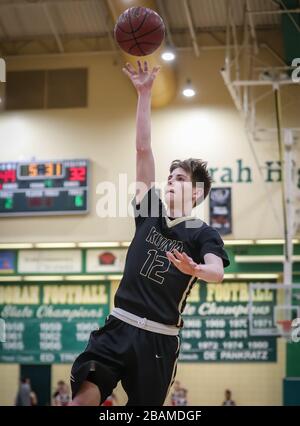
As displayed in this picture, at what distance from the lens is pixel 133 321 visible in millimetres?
4254

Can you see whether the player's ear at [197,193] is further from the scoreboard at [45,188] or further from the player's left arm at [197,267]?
the scoreboard at [45,188]

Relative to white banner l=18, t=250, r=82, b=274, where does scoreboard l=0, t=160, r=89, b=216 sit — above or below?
above

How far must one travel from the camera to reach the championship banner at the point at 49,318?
1661cm

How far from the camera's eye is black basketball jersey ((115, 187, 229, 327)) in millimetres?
4262

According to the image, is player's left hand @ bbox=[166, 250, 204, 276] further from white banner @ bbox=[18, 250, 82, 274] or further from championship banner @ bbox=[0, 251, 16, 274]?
championship banner @ bbox=[0, 251, 16, 274]

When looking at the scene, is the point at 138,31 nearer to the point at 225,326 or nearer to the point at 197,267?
the point at 197,267

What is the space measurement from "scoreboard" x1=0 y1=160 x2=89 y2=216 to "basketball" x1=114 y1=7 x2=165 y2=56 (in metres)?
9.86

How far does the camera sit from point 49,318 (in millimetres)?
16797

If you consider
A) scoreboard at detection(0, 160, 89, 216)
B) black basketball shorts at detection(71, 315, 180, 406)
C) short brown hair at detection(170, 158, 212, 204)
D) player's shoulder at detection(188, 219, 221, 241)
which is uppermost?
scoreboard at detection(0, 160, 89, 216)

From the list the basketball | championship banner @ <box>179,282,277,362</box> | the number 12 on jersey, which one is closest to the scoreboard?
championship banner @ <box>179,282,277,362</box>

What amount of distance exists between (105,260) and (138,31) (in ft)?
34.2

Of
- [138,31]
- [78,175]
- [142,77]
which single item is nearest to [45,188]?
[78,175]

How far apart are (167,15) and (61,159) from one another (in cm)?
420
